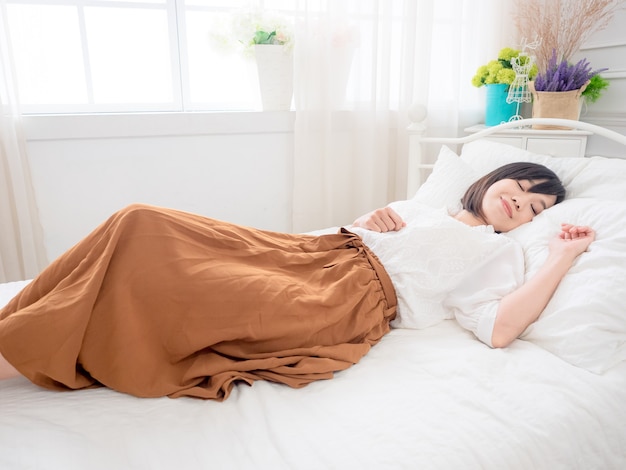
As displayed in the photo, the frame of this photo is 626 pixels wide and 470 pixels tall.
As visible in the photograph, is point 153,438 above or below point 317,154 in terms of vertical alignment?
below

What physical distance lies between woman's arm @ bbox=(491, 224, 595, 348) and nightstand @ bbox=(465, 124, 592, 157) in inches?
33.6

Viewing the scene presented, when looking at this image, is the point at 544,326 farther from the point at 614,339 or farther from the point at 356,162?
the point at 356,162

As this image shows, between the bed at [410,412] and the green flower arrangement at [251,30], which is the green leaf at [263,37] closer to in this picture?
the green flower arrangement at [251,30]

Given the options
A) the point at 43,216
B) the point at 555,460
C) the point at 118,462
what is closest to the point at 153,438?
the point at 118,462

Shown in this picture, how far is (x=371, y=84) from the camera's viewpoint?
2170 millimetres

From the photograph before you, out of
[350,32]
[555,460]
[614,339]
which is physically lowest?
[555,460]

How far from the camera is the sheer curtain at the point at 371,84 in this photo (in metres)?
2.08

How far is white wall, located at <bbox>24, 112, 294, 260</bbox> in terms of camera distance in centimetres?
185

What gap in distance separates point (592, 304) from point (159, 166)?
161 centimetres

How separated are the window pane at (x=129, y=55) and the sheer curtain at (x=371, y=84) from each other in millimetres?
607

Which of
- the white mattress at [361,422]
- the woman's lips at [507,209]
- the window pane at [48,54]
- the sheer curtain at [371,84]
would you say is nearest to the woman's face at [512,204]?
the woman's lips at [507,209]

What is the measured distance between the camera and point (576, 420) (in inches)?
34.2

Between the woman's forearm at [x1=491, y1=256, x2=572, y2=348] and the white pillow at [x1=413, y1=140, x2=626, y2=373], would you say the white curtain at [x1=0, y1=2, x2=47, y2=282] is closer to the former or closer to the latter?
the white pillow at [x1=413, y1=140, x2=626, y2=373]

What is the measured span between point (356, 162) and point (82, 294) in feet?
5.09
